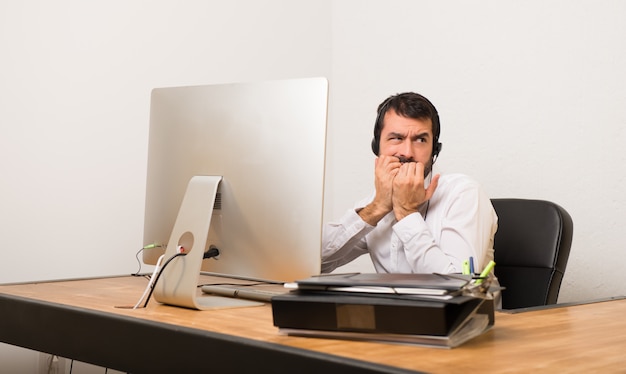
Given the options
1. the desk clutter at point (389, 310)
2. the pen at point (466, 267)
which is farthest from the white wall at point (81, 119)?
the pen at point (466, 267)

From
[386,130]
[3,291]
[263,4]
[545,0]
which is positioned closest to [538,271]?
[386,130]

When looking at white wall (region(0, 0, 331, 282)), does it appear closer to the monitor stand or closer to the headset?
the headset

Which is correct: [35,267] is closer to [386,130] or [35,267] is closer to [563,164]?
[386,130]

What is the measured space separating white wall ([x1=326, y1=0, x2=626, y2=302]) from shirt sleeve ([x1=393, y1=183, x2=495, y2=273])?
63cm

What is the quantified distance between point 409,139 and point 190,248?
2.66 feet

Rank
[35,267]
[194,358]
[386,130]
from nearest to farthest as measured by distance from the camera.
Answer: [194,358]
[386,130]
[35,267]

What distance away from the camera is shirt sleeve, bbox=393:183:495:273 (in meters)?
1.84

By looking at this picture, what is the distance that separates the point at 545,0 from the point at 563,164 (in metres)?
0.57

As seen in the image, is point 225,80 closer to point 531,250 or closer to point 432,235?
point 432,235

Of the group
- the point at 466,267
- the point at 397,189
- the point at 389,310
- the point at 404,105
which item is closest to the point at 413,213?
the point at 397,189

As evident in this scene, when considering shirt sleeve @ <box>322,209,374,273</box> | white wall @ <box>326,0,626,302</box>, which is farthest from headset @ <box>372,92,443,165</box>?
white wall @ <box>326,0,626,302</box>

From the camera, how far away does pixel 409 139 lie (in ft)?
6.81

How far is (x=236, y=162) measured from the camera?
1.50m

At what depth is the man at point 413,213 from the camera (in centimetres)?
188
